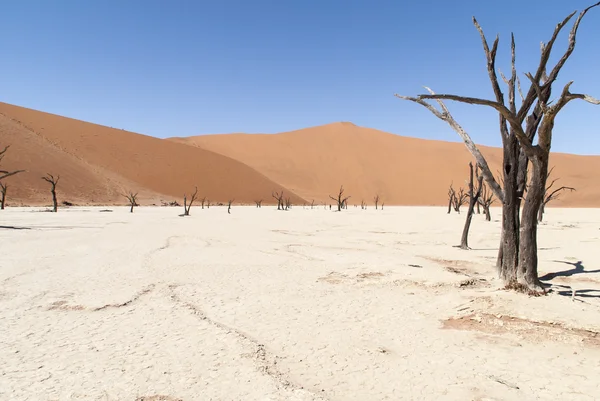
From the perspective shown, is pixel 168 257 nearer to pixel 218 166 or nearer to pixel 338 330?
pixel 338 330

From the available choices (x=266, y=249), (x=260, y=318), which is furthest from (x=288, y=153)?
(x=260, y=318)

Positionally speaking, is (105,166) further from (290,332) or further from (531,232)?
(531,232)

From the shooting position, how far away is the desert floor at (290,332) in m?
3.36

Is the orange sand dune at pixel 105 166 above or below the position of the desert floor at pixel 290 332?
above

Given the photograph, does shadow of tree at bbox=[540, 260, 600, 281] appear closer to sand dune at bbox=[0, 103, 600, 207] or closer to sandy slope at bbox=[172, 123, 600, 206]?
sand dune at bbox=[0, 103, 600, 207]

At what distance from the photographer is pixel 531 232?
6055mm

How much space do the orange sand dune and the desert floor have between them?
39824mm

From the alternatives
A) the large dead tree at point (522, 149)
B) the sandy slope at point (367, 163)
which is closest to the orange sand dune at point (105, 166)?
the sandy slope at point (367, 163)

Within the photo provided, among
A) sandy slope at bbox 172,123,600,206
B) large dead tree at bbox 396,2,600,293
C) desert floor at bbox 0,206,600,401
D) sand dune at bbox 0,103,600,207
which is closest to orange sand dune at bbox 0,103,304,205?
sand dune at bbox 0,103,600,207

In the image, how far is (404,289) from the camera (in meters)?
6.70

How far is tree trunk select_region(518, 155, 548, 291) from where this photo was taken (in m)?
5.90

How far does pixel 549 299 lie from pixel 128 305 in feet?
18.5

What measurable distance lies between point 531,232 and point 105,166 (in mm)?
63383

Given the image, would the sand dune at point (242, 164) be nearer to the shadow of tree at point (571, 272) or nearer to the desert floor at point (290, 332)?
the desert floor at point (290, 332)
